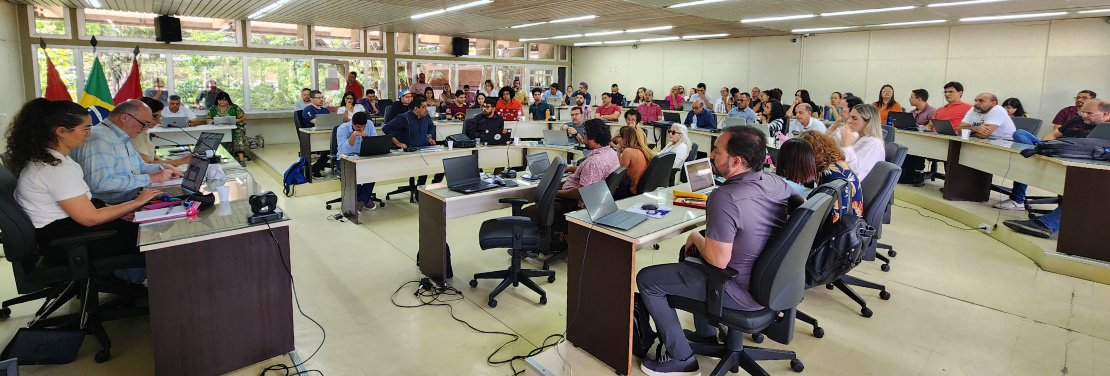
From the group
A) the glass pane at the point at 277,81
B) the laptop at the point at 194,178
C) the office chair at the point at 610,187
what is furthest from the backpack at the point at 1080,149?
the glass pane at the point at 277,81

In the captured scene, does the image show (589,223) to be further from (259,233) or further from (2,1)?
(2,1)

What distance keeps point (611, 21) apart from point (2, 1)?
9.47 m

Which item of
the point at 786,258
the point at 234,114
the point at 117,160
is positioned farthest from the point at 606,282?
the point at 234,114

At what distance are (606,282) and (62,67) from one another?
11874 mm

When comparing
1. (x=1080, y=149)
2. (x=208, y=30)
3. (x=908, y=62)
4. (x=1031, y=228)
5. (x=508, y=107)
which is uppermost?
(x=208, y=30)

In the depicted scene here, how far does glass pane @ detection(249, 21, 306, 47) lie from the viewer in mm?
11930

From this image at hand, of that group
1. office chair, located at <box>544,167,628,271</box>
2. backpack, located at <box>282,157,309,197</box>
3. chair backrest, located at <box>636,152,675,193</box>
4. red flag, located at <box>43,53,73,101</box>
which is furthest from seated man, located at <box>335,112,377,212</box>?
chair backrest, located at <box>636,152,675,193</box>

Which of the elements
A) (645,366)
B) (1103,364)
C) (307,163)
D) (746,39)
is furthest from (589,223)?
(746,39)

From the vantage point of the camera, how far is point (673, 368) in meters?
2.78

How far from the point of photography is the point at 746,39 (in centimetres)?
1440

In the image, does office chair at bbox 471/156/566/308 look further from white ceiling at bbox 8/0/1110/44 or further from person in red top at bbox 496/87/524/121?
person in red top at bbox 496/87/524/121

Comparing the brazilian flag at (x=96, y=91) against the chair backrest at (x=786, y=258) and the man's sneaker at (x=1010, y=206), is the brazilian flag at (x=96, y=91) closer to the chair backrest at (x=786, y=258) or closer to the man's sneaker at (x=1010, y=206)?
the chair backrest at (x=786, y=258)

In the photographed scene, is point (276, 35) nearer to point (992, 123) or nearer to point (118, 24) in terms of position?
point (118, 24)

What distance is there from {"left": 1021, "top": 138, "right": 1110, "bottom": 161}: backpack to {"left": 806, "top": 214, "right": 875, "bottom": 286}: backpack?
9.21ft
